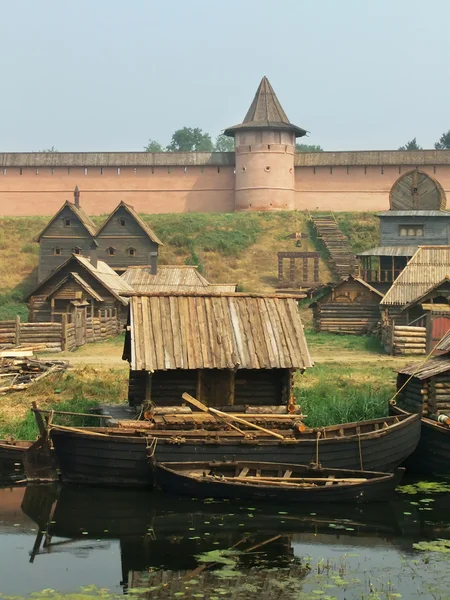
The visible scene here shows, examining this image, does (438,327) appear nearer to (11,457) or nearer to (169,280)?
(169,280)

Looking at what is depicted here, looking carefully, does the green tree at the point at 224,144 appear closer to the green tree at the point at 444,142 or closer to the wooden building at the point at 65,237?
the green tree at the point at 444,142

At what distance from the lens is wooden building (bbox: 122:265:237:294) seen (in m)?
40.7

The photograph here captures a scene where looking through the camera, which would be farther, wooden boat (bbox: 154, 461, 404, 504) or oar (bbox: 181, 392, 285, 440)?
oar (bbox: 181, 392, 285, 440)

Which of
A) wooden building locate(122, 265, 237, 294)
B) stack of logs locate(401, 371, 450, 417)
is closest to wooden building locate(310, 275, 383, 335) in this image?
wooden building locate(122, 265, 237, 294)

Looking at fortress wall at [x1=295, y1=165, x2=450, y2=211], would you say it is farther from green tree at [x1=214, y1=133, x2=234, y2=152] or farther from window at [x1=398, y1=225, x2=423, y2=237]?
green tree at [x1=214, y1=133, x2=234, y2=152]

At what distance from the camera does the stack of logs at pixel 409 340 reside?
30.8 m

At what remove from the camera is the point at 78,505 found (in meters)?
16.6

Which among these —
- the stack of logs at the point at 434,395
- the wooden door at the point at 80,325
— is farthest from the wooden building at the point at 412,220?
the stack of logs at the point at 434,395

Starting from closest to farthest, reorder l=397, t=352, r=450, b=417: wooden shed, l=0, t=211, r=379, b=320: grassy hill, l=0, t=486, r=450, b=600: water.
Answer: l=0, t=486, r=450, b=600: water < l=397, t=352, r=450, b=417: wooden shed < l=0, t=211, r=379, b=320: grassy hill

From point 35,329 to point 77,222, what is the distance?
16610 millimetres

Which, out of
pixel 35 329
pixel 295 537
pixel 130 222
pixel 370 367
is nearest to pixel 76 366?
pixel 35 329

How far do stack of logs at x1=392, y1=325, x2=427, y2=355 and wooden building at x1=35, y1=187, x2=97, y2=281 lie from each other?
21326 mm

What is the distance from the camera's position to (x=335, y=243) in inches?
2144

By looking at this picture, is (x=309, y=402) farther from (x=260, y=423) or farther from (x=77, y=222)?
(x=77, y=222)
